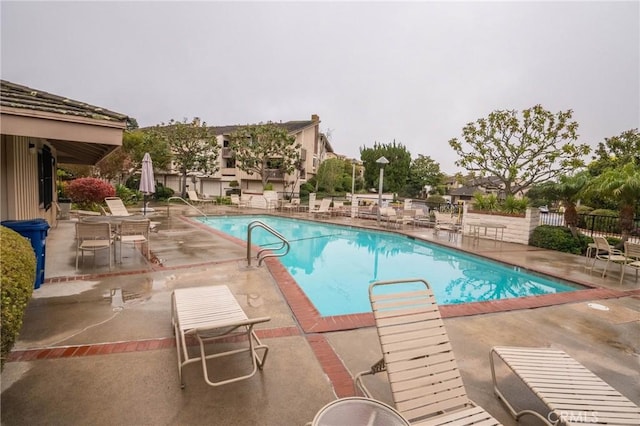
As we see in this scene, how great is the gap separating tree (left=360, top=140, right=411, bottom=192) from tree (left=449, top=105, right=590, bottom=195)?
1005 inches

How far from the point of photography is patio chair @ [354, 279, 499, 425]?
217 centimetres

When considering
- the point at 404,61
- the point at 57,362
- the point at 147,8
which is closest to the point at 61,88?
the point at 147,8

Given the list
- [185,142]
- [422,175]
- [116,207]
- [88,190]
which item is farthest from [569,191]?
[422,175]

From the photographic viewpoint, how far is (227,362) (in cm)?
312

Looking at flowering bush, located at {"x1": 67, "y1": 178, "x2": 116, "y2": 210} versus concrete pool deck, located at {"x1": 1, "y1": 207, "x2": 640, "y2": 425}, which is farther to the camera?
flowering bush, located at {"x1": 67, "y1": 178, "x2": 116, "y2": 210}

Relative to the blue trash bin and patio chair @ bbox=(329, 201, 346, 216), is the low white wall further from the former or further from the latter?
the blue trash bin

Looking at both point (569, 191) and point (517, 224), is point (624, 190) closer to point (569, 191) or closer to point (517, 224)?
point (569, 191)

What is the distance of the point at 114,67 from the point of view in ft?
61.9

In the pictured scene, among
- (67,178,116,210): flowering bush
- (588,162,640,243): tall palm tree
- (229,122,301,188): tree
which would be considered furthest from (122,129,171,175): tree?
(588,162,640,243): tall palm tree

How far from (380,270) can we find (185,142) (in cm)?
2221

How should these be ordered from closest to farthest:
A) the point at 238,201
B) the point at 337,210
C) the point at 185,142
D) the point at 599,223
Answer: the point at 599,223 < the point at 337,210 < the point at 238,201 < the point at 185,142

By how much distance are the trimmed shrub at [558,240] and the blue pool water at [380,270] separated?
2969 mm

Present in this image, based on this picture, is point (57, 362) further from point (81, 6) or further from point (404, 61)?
point (404, 61)

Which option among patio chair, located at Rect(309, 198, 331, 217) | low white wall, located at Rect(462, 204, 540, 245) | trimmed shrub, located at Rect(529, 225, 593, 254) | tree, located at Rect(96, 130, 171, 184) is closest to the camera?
trimmed shrub, located at Rect(529, 225, 593, 254)
